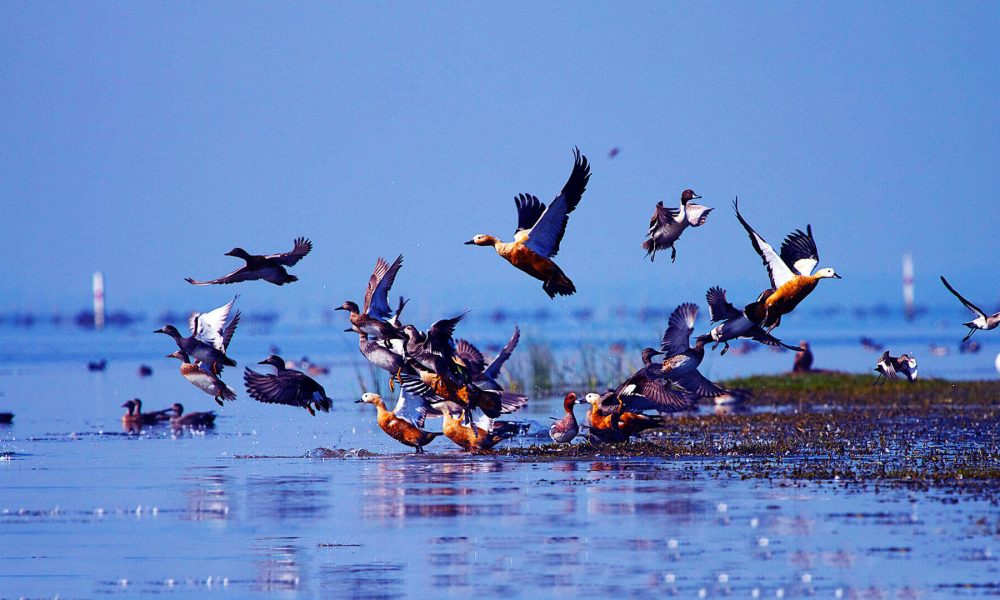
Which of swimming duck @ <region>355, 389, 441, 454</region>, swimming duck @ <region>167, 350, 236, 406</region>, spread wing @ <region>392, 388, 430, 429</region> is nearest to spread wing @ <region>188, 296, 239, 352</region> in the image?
swimming duck @ <region>167, 350, 236, 406</region>

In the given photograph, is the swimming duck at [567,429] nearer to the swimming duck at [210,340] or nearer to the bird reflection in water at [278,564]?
the swimming duck at [210,340]

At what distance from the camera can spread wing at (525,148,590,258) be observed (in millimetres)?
15828

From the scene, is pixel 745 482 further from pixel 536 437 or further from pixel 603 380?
pixel 603 380

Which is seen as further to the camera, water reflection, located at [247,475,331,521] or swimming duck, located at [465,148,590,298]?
swimming duck, located at [465,148,590,298]

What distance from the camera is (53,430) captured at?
23.2 meters

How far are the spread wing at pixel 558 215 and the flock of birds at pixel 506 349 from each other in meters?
0.01

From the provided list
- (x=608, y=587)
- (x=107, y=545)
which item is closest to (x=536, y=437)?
(x=107, y=545)

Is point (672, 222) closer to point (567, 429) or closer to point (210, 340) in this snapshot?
point (567, 429)

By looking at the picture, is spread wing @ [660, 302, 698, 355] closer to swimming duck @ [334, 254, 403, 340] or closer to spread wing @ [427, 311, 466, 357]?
spread wing @ [427, 311, 466, 357]

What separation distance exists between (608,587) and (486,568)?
3.64 ft

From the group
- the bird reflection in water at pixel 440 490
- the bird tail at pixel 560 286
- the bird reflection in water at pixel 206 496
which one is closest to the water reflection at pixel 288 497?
the bird reflection in water at pixel 206 496

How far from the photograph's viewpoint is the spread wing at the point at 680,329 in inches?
730

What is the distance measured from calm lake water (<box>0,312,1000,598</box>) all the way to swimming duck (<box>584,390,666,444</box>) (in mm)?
1356

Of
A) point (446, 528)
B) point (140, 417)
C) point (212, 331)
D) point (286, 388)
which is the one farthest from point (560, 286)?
point (140, 417)
